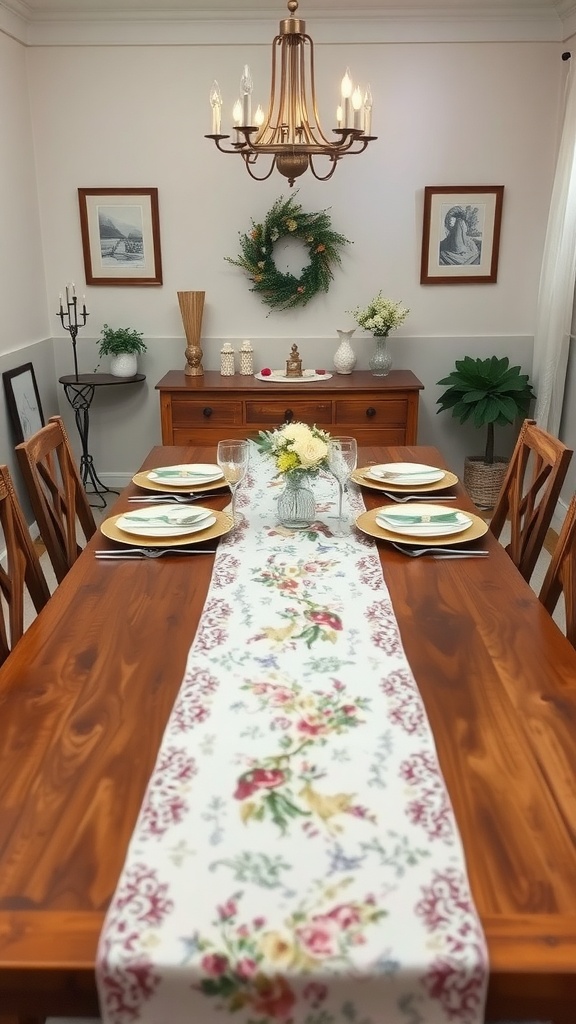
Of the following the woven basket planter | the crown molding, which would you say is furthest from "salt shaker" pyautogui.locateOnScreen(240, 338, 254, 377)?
the crown molding

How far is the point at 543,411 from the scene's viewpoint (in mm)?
4137

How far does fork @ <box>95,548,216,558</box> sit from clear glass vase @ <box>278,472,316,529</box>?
246 millimetres

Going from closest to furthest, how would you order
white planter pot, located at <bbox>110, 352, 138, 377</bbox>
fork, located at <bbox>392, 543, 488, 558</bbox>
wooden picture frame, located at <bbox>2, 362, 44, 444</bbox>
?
1. fork, located at <bbox>392, 543, 488, 558</bbox>
2. wooden picture frame, located at <bbox>2, 362, 44, 444</bbox>
3. white planter pot, located at <bbox>110, 352, 138, 377</bbox>

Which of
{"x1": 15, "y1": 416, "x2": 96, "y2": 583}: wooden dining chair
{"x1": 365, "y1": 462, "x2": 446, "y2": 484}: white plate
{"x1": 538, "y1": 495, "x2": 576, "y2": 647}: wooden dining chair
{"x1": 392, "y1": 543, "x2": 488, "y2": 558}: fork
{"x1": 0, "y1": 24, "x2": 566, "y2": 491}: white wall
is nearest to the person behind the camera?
{"x1": 538, "y1": 495, "x2": 576, "y2": 647}: wooden dining chair

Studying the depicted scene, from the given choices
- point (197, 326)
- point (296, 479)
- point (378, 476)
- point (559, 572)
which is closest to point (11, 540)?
point (296, 479)

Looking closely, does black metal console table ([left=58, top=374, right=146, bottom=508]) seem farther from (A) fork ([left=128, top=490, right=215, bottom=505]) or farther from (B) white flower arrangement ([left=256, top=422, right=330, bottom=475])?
(B) white flower arrangement ([left=256, top=422, right=330, bottom=475])

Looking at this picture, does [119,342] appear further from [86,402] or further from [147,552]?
[147,552]

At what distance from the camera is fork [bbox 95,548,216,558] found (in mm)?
1796

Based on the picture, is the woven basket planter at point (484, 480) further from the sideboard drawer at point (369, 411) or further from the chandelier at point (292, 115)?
the chandelier at point (292, 115)

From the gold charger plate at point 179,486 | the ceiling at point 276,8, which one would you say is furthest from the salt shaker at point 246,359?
the gold charger plate at point 179,486

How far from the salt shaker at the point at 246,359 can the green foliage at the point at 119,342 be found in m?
0.59

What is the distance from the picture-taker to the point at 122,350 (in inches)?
170

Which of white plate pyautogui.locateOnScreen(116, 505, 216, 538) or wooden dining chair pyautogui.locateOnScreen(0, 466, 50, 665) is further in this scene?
white plate pyautogui.locateOnScreen(116, 505, 216, 538)

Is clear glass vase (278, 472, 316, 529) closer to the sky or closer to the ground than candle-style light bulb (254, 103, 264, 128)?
closer to the ground
